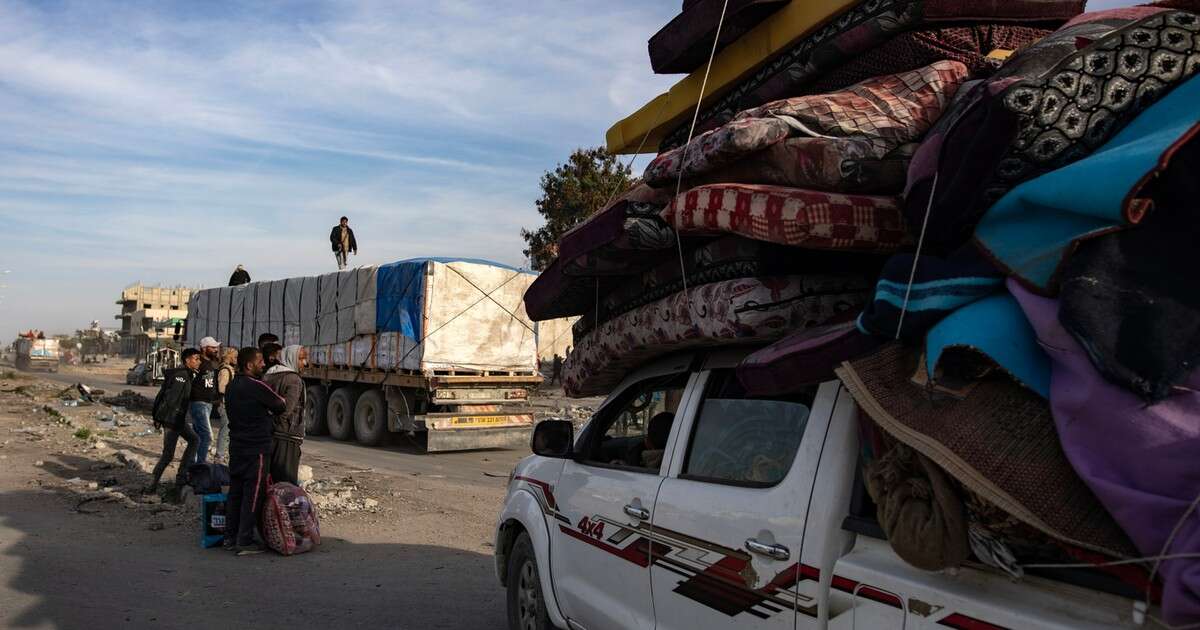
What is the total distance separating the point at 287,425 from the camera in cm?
→ 777

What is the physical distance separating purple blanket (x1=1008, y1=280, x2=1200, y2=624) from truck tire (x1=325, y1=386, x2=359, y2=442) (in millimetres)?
16138

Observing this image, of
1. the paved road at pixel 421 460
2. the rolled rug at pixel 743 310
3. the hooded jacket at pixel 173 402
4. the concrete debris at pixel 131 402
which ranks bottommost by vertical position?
the paved road at pixel 421 460

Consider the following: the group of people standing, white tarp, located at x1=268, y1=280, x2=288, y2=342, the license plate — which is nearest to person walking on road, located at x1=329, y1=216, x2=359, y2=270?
white tarp, located at x1=268, y1=280, x2=288, y2=342

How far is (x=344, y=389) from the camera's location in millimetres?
17266

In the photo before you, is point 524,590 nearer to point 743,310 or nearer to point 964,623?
point 743,310

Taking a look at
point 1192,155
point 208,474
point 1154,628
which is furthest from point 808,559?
point 208,474

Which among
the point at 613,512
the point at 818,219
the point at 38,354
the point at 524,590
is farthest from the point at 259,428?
the point at 38,354

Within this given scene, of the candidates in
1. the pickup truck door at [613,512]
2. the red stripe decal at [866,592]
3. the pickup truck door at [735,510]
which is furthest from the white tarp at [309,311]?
the red stripe decal at [866,592]

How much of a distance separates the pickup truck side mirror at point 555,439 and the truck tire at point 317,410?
547 inches

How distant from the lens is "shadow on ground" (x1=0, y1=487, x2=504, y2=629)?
18.7 feet

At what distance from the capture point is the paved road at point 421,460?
41.0ft

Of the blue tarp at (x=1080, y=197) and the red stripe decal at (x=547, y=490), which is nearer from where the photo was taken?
the blue tarp at (x=1080, y=197)

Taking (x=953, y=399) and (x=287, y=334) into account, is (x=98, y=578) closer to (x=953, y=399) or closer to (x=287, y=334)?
(x=953, y=399)

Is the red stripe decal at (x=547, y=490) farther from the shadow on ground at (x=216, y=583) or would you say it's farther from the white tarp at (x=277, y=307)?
the white tarp at (x=277, y=307)
